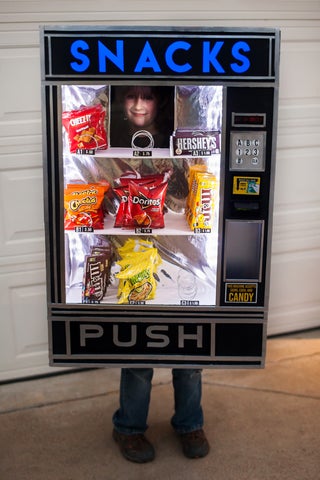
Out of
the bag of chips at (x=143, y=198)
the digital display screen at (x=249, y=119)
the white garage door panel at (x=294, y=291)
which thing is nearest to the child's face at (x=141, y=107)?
the bag of chips at (x=143, y=198)

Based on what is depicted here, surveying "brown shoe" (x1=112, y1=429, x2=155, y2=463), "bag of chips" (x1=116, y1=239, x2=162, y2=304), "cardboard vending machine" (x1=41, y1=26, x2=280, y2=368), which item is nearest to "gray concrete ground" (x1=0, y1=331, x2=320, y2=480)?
"brown shoe" (x1=112, y1=429, x2=155, y2=463)

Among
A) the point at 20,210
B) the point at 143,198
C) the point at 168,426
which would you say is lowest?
the point at 168,426

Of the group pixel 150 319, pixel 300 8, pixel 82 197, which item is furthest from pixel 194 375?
pixel 300 8

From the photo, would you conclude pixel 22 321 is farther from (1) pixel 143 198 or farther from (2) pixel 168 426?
(1) pixel 143 198

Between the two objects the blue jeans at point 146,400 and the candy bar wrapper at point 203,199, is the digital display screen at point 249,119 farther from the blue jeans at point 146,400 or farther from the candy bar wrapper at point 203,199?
the blue jeans at point 146,400

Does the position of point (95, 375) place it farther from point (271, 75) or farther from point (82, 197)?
point (271, 75)

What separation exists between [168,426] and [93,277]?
37.1 inches

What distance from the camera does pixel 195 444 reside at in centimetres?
256

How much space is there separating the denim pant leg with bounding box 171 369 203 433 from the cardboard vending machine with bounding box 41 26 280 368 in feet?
0.56

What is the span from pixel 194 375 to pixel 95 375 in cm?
100

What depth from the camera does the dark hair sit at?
7.12ft

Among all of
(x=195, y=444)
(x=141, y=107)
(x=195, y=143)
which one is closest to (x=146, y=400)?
(x=195, y=444)

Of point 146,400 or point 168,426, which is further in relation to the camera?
point 168,426

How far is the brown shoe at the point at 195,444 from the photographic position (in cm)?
255
